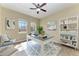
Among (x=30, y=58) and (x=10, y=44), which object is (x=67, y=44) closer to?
(x=30, y=58)

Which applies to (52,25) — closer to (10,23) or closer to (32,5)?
(32,5)

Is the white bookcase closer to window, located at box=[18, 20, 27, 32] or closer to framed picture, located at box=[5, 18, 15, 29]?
window, located at box=[18, 20, 27, 32]

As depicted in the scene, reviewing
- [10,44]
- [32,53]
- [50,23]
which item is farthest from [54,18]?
[10,44]

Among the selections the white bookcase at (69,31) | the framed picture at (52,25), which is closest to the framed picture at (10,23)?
the framed picture at (52,25)

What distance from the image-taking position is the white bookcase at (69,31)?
84.3 inches

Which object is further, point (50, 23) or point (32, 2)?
point (50, 23)

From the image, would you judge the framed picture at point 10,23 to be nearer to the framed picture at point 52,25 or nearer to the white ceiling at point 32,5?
the white ceiling at point 32,5

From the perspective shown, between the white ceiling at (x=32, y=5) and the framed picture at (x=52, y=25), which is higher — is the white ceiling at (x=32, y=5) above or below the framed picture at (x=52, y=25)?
above

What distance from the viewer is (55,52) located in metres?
2.24

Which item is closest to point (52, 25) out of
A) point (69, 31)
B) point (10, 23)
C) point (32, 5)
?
point (69, 31)

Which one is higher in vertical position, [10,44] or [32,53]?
[10,44]

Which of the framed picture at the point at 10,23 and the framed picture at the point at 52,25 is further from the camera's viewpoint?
the framed picture at the point at 52,25

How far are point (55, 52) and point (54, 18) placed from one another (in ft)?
2.56

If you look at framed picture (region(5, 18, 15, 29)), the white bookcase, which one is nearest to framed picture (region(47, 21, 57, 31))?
the white bookcase
